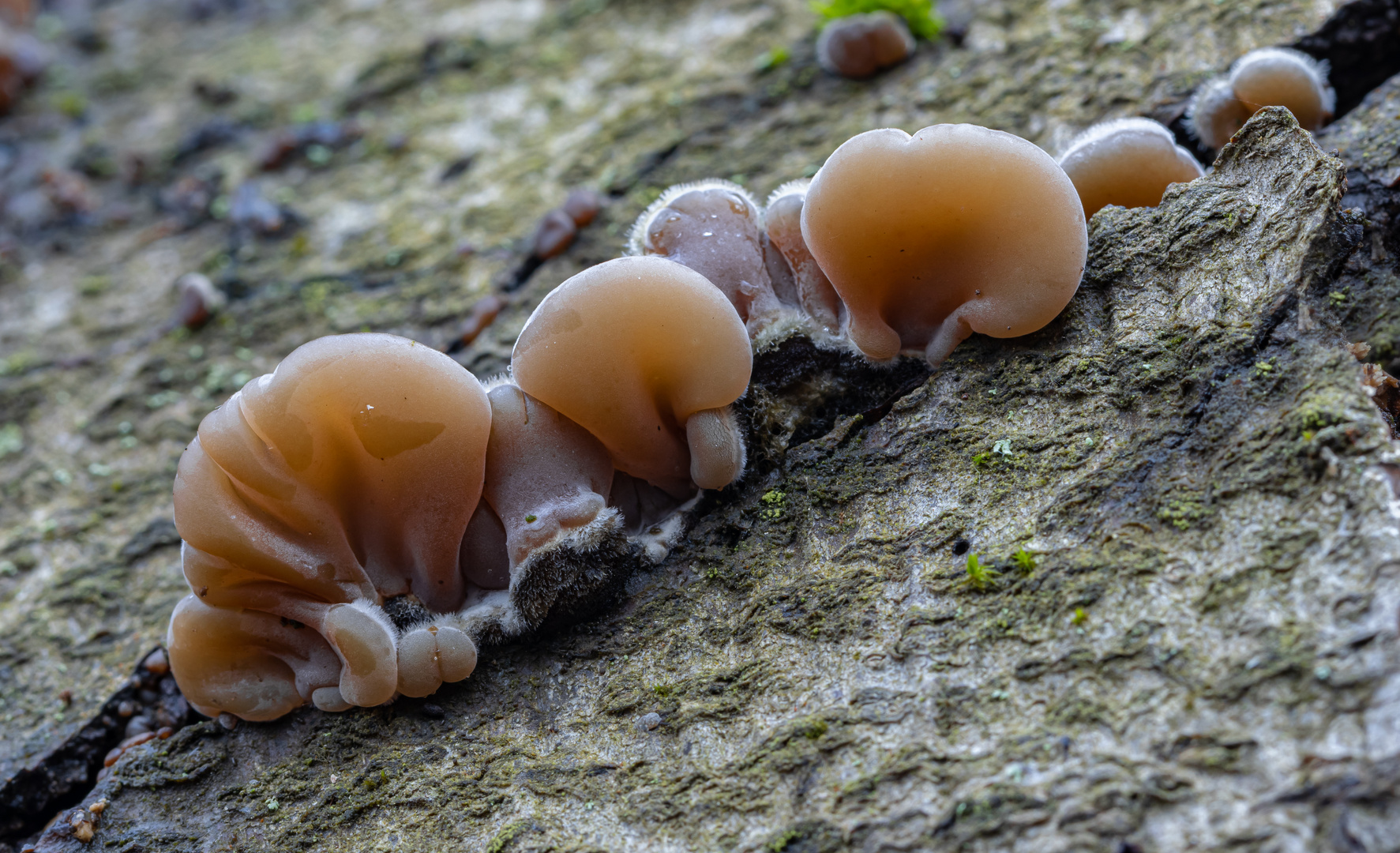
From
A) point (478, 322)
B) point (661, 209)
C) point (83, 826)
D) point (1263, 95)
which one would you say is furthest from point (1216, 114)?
point (83, 826)

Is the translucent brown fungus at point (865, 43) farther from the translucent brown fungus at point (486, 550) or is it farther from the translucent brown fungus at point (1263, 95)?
the translucent brown fungus at point (486, 550)

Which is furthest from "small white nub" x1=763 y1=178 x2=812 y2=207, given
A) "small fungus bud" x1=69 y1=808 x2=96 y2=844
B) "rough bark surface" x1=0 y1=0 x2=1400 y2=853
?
"small fungus bud" x1=69 y1=808 x2=96 y2=844

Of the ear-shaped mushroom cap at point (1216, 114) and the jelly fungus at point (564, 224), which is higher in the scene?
the ear-shaped mushroom cap at point (1216, 114)

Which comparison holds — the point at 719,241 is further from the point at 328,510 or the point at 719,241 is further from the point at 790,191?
the point at 328,510

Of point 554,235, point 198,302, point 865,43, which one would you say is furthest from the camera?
point 198,302

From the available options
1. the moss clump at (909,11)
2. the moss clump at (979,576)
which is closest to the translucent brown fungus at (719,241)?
the moss clump at (979,576)

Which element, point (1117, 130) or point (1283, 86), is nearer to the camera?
point (1117, 130)
